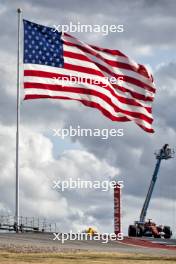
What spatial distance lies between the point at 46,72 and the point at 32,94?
1808 millimetres

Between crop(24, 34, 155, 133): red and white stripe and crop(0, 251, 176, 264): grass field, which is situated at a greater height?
crop(24, 34, 155, 133): red and white stripe

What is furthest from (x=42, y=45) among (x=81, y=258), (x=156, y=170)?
(x=156, y=170)

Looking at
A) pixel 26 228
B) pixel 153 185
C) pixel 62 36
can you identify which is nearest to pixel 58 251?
pixel 62 36

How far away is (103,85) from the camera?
158ft

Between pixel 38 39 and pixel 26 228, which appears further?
pixel 26 228

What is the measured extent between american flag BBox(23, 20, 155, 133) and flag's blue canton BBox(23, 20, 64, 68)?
7 cm

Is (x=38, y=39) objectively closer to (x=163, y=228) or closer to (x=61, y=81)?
(x=61, y=81)

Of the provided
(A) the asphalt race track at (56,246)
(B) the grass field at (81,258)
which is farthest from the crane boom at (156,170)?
(B) the grass field at (81,258)

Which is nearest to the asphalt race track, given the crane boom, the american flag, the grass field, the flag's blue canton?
the grass field

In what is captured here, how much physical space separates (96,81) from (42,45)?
6.01 m

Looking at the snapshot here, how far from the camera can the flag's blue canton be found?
50.5 m

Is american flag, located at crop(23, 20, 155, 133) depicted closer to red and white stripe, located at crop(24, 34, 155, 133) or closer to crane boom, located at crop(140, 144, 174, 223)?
red and white stripe, located at crop(24, 34, 155, 133)

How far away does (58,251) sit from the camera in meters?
46.0

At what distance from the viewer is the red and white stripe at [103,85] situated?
47.7m
